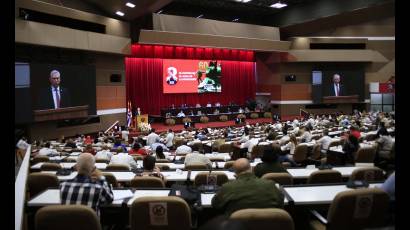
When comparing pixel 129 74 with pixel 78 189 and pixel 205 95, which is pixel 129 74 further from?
pixel 78 189

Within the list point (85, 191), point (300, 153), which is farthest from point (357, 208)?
point (300, 153)

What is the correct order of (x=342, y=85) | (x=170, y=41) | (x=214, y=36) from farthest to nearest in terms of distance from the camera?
(x=342, y=85) → (x=214, y=36) → (x=170, y=41)

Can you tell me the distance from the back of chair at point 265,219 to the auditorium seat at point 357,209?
613 millimetres


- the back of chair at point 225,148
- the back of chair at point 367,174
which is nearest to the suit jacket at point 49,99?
the back of chair at point 225,148

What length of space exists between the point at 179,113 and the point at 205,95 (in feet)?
11.9

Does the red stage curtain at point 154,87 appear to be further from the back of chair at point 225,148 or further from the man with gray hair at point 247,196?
the man with gray hair at point 247,196

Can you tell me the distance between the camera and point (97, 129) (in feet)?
56.7

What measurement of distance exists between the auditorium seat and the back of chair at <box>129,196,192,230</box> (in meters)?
1.23

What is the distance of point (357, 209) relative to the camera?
312 centimetres

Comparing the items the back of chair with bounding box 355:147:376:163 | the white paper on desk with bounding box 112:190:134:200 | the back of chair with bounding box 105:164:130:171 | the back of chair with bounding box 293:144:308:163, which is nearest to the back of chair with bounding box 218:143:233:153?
the back of chair with bounding box 293:144:308:163

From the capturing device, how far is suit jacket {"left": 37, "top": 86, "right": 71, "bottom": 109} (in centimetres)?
1363

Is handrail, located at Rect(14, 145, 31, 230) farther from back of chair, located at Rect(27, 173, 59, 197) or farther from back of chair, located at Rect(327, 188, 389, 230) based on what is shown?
back of chair, located at Rect(327, 188, 389, 230)

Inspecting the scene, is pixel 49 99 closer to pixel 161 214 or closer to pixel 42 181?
pixel 42 181
